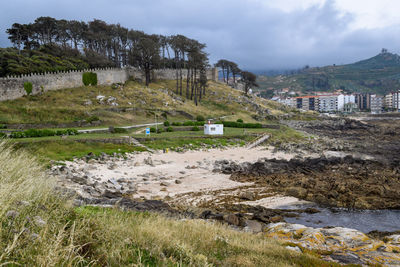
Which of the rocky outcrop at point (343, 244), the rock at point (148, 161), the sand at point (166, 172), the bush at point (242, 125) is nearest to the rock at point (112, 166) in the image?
the sand at point (166, 172)

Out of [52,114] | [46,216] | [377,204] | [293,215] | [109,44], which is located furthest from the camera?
[109,44]

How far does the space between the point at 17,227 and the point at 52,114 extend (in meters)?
39.9

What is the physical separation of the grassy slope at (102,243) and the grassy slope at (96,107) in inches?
1381

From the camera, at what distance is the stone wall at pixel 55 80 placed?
4425 centimetres

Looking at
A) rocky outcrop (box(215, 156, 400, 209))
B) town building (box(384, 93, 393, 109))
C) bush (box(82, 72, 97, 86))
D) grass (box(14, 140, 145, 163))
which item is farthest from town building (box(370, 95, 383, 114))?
grass (box(14, 140, 145, 163))

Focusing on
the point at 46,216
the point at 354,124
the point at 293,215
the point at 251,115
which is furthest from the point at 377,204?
the point at 354,124

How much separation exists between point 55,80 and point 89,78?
24.1 feet

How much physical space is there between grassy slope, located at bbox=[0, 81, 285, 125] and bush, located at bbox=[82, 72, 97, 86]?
2188 mm

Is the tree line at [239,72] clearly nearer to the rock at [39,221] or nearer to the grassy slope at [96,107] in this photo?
the grassy slope at [96,107]

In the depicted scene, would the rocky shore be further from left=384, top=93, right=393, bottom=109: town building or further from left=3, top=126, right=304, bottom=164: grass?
left=384, top=93, right=393, bottom=109: town building

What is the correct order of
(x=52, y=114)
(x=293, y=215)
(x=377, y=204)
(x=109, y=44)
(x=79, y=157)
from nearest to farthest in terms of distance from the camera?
(x=293, y=215)
(x=377, y=204)
(x=79, y=157)
(x=52, y=114)
(x=109, y=44)

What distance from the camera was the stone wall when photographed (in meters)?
44.2

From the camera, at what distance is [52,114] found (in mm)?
40438

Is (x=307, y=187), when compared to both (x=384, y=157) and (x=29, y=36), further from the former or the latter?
(x=29, y=36)
